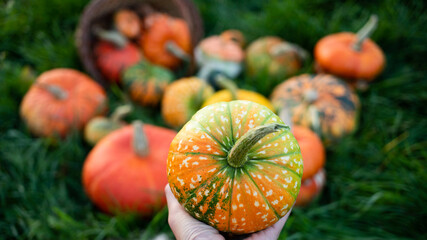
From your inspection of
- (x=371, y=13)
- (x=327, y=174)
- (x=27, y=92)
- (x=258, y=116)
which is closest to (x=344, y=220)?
(x=327, y=174)

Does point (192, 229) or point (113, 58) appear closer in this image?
point (192, 229)

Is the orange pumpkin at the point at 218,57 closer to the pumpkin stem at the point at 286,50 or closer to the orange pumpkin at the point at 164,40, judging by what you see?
the orange pumpkin at the point at 164,40

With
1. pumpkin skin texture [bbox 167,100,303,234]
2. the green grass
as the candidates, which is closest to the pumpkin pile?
pumpkin skin texture [bbox 167,100,303,234]

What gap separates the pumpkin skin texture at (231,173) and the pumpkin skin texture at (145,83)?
1.85m

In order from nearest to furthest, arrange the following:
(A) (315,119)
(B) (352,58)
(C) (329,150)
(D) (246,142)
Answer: (D) (246,142) < (A) (315,119) < (C) (329,150) < (B) (352,58)

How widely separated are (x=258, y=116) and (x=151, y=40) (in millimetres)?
2385

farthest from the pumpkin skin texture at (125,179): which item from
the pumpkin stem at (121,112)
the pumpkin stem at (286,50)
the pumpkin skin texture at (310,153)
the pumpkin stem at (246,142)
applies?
the pumpkin stem at (286,50)

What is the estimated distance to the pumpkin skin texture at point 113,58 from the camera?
3.09 meters

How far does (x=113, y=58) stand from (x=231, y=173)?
2.36 m

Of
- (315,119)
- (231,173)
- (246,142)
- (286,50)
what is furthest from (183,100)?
(246,142)

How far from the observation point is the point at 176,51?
10.7 ft

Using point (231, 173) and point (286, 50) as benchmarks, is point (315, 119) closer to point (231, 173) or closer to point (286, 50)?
point (286, 50)

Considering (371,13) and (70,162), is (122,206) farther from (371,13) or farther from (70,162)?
(371,13)

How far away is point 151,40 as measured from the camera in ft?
10.8
